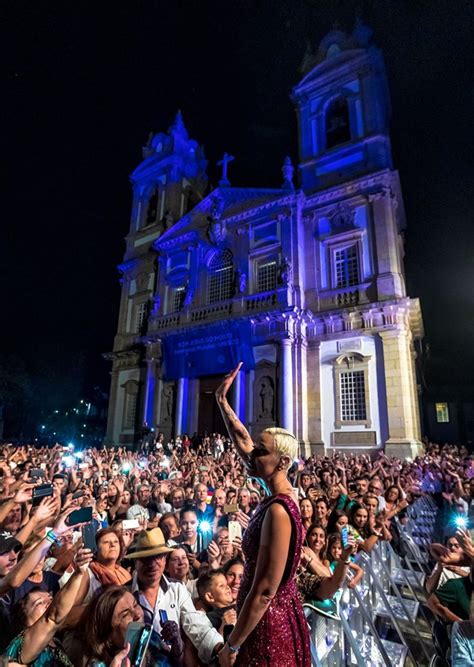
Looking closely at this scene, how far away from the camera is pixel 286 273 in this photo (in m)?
19.2

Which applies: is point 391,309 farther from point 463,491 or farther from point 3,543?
point 3,543

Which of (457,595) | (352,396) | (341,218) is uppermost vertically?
(341,218)

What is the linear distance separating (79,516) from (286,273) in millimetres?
17617

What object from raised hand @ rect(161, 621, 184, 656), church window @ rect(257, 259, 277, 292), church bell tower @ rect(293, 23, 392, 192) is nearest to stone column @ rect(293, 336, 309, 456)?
church window @ rect(257, 259, 277, 292)

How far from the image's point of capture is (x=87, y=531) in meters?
2.19

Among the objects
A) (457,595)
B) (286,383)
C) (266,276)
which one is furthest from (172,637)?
(266,276)

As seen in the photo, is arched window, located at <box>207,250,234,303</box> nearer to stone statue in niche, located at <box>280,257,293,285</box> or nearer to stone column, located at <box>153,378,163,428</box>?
stone statue in niche, located at <box>280,257,293,285</box>

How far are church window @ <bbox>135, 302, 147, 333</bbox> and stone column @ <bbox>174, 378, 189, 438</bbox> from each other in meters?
6.75

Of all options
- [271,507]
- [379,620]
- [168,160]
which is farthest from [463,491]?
[168,160]

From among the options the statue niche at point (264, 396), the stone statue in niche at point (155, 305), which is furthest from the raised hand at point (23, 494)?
the stone statue in niche at point (155, 305)

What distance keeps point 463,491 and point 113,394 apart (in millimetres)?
22428

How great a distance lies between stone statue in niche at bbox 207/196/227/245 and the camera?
23.1 meters

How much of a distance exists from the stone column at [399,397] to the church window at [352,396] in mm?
1254

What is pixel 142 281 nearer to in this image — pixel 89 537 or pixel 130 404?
pixel 130 404
